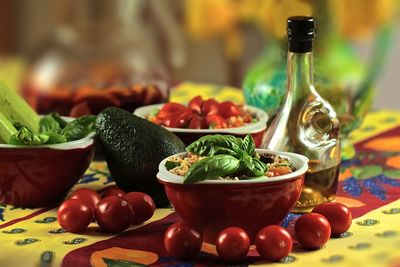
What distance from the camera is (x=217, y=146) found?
1.13m

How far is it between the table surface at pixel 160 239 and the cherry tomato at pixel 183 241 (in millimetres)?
10

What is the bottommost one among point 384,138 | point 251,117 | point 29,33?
point 29,33

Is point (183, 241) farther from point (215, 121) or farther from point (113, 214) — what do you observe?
point (215, 121)

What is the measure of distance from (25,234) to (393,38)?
8.26 ft

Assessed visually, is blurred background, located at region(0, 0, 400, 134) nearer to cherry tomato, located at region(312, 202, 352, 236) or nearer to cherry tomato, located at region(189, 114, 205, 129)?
cherry tomato, located at region(189, 114, 205, 129)

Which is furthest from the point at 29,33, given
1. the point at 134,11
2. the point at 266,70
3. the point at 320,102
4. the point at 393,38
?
the point at 320,102

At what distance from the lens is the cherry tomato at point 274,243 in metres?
1.06

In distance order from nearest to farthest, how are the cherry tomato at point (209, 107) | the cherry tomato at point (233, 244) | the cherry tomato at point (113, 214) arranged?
the cherry tomato at point (233, 244) < the cherry tomato at point (113, 214) < the cherry tomato at point (209, 107)

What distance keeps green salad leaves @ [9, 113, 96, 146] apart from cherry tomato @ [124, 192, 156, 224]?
0.46 feet

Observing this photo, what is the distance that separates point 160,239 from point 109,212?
75 millimetres

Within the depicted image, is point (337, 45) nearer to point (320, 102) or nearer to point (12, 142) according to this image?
point (320, 102)

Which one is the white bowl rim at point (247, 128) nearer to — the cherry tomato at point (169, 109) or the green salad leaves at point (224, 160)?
the cherry tomato at point (169, 109)

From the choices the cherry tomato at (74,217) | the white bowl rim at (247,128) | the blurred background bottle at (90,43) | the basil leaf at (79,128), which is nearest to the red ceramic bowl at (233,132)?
the white bowl rim at (247,128)

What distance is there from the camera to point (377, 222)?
119 centimetres
